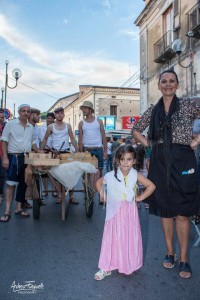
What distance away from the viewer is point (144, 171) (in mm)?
7156

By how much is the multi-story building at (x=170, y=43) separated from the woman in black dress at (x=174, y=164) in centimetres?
1156

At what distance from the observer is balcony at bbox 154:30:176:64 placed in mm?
17323

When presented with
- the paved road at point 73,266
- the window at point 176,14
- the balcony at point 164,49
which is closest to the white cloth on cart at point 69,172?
the paved road at point 73,266

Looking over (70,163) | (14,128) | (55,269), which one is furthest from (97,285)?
(14,128)

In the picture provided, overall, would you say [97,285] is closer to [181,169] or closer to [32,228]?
[181,169]

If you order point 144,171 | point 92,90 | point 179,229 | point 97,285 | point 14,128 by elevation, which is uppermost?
point 92,90

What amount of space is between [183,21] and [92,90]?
106ft

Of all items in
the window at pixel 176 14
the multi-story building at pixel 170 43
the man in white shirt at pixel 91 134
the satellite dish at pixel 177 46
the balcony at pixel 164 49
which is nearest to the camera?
the man in white shirt at pixel 91 134

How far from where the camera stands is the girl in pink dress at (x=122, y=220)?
316cm

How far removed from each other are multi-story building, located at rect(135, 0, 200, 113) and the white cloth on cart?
10.9 m

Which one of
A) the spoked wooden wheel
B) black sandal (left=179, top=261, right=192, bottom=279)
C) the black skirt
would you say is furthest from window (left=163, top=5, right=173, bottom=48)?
black sandal (left=179, top=261, right=192, bottom=279)

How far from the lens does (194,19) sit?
595 inches

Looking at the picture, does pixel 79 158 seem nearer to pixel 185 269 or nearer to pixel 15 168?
pixel 15 168
